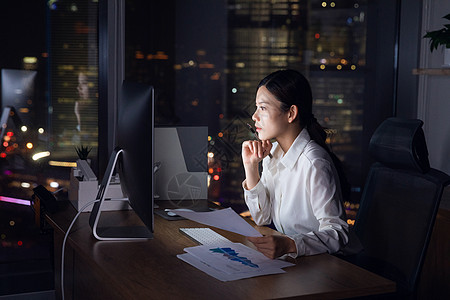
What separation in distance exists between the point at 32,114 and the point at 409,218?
2147 mm

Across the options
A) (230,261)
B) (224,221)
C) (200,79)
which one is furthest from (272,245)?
(200,79)

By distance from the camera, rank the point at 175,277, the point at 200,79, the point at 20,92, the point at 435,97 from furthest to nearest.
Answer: the point at 435,97 < the point at 200,79 < the point at 20,92 < the point at 175,277

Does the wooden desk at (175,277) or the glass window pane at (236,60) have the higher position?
the glass window pane at (236,60)

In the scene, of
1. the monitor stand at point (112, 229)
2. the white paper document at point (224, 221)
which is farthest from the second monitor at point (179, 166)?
the white paper document at point (224, 221)

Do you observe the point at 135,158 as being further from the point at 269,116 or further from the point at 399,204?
the point at 399,204

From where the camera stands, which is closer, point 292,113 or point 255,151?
point 292,113

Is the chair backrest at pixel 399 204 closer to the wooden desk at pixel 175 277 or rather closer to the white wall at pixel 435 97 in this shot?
the wooden desk at pixel 175 277

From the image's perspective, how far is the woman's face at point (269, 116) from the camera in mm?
2189

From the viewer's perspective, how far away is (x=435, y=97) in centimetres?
385

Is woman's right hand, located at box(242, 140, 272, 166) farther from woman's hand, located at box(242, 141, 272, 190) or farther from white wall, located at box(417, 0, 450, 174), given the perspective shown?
white wall, located at box(417, 0, 450, 174)

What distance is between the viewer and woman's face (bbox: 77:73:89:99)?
11.0 ft

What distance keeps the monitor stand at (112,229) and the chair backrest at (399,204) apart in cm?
86

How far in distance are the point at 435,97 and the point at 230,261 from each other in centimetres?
264

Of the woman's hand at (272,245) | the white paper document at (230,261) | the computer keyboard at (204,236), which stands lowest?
the computer keyboard at (204,236)
